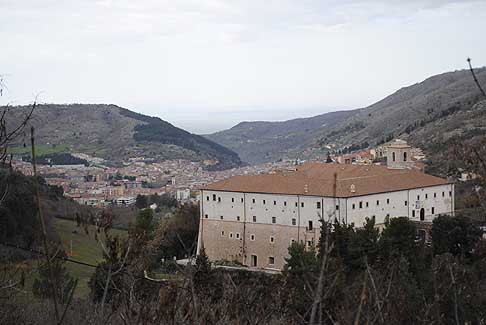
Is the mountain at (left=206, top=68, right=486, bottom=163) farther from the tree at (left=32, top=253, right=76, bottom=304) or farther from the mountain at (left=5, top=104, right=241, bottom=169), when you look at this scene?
the tree at (left=32, top=253, right=76, bottom=304)

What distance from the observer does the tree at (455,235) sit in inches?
1104

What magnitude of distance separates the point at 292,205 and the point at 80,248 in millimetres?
9357

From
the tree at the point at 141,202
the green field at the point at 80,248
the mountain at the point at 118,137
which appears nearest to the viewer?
the green field at the point at 80,248

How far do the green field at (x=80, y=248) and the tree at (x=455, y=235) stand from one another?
1228 cm

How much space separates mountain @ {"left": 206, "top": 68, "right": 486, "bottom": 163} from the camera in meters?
78.8

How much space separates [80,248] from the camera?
1232 inches

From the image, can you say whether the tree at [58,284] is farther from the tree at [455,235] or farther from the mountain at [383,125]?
the mountain at [383,125]

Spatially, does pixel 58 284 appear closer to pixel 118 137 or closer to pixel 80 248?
pixel 80 248

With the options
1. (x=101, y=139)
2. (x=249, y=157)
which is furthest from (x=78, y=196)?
(x=249, y=157)

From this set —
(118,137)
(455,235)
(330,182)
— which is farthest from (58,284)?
(118,137)

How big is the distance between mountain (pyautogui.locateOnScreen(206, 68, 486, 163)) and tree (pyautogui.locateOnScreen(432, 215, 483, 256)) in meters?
26.3

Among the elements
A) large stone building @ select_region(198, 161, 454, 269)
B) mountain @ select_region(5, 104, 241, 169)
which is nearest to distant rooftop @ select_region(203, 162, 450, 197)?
large stone building @ select_region(198, 161, 454, 269)

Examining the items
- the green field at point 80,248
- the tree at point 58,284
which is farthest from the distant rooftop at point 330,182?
the tree at point 58,284

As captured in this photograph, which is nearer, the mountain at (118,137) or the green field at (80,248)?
the green field at (80,248)
